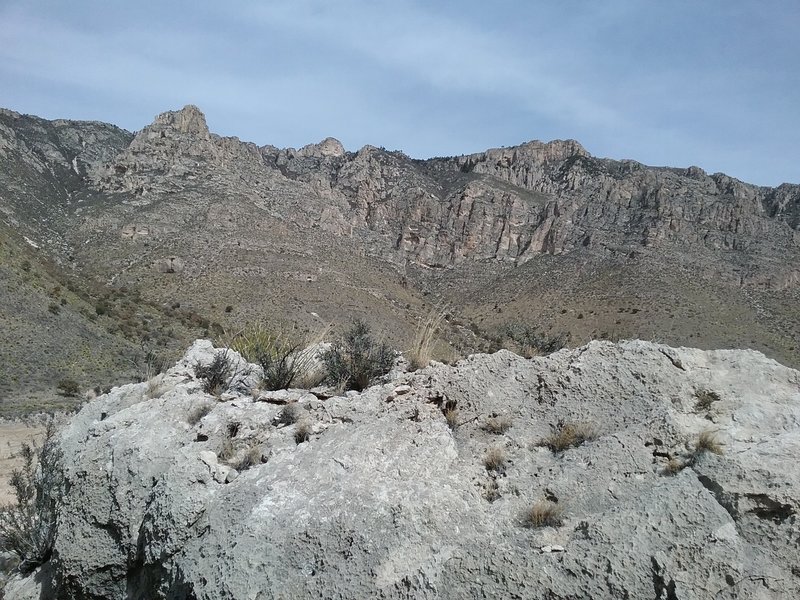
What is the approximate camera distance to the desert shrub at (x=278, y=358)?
6070mm

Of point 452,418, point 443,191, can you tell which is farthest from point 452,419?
point 443,191

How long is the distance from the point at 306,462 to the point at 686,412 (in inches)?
115

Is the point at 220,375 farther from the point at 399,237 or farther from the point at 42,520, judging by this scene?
the point at 399,237

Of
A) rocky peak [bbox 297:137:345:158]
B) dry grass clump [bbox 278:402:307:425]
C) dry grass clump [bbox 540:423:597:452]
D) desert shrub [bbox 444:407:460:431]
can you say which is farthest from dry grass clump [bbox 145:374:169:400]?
rocky peak [bbox 297:137:345:158]

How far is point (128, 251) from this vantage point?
173ft

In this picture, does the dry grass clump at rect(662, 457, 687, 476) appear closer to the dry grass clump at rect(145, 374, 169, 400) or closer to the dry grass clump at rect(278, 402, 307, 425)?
the dry grass clump at rect(278, 402, 307, 425)

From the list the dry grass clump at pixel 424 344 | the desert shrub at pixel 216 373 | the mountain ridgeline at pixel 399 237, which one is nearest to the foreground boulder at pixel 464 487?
the desert shrub at pixel 216 373

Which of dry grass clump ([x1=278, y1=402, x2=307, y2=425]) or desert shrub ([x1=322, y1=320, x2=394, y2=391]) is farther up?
desert shrub ([x1=322, y1=320, x2=394, y2=391])

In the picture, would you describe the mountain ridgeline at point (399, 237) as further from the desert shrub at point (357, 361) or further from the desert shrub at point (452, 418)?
the desert shrub at point (452, 418)

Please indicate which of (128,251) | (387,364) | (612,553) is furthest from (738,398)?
(128,251)

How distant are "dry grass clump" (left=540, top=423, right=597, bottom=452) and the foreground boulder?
2cm

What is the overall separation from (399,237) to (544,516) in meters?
94.7

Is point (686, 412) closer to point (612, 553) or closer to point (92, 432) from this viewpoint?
point (612, 553)

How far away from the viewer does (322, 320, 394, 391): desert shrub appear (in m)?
5.99
